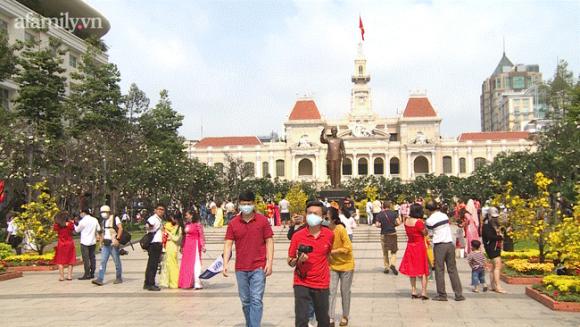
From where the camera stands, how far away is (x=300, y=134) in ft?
303

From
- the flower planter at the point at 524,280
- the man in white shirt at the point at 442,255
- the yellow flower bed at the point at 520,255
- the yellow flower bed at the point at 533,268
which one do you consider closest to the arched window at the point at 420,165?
the yellow flower bed at the point at 520,255

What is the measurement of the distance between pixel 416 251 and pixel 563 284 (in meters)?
2.04

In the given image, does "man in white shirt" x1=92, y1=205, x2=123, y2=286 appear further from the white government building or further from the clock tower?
the clock tower

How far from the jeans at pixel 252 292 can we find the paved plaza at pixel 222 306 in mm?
1155

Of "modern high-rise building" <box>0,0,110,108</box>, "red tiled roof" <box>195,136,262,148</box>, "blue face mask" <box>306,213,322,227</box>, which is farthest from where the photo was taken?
"red tiled roof" <box>195,136,262,148</box>

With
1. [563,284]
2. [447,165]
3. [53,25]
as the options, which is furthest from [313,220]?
[447,165]

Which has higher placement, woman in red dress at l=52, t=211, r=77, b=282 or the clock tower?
the clock tower

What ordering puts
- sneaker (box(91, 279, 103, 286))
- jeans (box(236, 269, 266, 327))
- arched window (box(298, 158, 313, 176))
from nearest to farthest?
jeans (box(236, 269, 266, 327))
sneaker (box(91, 279, 103, 286))
arched window (box(298, 158, 313, 176))

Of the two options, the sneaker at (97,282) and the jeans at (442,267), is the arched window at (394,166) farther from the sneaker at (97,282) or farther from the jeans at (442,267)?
the jeans at (442,267)

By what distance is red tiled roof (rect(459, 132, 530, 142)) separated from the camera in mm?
83525

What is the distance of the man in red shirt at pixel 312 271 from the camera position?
18.5 feet

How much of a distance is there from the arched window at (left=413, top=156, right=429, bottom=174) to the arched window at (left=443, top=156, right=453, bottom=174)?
2.41 m

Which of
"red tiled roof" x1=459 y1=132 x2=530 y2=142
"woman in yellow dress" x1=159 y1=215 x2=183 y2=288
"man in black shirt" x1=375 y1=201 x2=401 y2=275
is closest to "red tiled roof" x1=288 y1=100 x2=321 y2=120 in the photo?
"red tiled roof" x1=459 y1=132 x2=530 y2=142

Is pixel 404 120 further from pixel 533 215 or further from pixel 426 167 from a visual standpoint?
pixel 533 215
